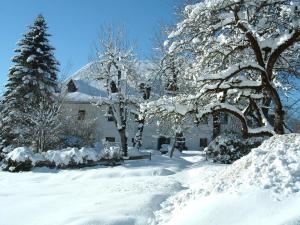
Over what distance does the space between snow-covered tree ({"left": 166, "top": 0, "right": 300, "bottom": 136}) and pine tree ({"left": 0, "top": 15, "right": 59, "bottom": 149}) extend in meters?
19.0

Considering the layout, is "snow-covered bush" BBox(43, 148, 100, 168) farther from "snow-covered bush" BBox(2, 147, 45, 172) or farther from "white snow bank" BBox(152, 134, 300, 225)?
"white snow bank" BBox(152, 134, 300, 225)

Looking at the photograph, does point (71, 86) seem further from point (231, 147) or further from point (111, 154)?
point (231, 147)

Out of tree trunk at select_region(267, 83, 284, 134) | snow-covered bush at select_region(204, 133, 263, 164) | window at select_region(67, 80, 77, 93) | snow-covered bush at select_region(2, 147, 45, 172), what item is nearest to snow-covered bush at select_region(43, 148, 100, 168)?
snow-covered bush at select_region(2, 147, 45, 172)

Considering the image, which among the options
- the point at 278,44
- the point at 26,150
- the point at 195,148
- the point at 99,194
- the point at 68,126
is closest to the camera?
the point at 99,194

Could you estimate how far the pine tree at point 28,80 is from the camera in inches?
1318

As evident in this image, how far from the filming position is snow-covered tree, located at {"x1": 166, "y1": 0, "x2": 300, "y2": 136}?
14.0 m

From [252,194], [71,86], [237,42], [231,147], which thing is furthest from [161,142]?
[252,194]

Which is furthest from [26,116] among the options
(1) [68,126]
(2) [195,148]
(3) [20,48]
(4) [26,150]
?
(2) [195,148]

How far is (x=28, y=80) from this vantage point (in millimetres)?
35812

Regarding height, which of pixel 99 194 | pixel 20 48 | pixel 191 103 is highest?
pixel 20 48

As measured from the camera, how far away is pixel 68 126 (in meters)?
36.8

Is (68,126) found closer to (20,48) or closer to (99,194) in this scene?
(20,48)

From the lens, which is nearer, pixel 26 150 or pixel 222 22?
pixel 222 22

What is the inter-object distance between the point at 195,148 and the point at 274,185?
1718 inches
